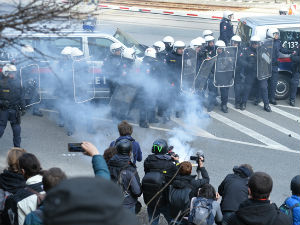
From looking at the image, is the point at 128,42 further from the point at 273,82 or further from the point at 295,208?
the point at 295,208

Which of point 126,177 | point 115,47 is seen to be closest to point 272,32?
point 115,47

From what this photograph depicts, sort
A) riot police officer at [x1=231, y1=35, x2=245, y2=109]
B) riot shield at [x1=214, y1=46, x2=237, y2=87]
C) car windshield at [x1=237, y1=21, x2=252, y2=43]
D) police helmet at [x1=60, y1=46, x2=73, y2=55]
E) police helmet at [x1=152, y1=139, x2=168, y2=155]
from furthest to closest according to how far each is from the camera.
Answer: car windshield at [x1=237, y1=21, x2=252, y2=43], riot police officer at [x1=231, y1=35, x2=245, y2=109], riot shield at [x1=214, y1=46, x2=237, y2=87], police helmet at [x1=60, y1=46, x2=73, y2=55], police helmet at [x1=152, y1=139, x2=168, y2=155]

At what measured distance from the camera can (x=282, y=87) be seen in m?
13.1

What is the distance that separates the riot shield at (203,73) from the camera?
11.9 m

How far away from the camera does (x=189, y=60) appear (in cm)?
1167

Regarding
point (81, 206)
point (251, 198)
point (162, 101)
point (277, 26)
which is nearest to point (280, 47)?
point (277, 26)

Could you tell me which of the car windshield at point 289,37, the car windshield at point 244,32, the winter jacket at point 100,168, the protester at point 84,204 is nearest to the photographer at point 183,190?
the winter jacket at point 100,168

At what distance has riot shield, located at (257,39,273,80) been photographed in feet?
40.1

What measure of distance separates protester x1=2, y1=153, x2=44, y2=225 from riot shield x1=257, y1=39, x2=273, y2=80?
322 inches

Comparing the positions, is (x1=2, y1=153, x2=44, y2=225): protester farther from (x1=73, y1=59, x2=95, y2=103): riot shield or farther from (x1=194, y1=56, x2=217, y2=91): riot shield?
(x1=194, y1=56, x2=217, y2=91): riot shield

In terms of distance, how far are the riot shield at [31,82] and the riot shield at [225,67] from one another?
4.01 metres

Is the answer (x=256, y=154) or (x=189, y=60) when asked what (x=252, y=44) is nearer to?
(x=189, y=60)

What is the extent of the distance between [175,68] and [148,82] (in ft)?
2.31

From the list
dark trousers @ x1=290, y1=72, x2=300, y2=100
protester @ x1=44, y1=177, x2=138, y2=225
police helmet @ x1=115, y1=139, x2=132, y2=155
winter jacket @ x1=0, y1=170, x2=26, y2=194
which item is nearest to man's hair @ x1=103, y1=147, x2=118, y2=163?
police helmet @ x1=115, y1=139, x2=132, y2=155
